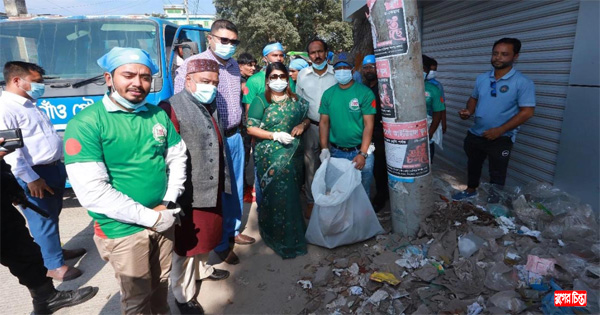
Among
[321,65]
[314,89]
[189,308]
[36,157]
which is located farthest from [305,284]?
[36,157]

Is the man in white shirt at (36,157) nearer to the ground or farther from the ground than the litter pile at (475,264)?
farther from the ground

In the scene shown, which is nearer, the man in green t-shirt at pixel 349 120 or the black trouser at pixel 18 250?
the black trouser at pixel 18 250

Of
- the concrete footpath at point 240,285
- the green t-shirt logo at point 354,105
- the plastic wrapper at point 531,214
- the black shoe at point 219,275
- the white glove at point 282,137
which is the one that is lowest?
the concrete footpath at point 240,285

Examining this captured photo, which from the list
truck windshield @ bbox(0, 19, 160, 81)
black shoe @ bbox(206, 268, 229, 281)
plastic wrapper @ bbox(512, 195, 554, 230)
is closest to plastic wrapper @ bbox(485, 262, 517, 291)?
plastic wrapper @ bbox(512, 195, 554, 230)

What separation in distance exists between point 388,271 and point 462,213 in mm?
971

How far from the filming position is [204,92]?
2.38m

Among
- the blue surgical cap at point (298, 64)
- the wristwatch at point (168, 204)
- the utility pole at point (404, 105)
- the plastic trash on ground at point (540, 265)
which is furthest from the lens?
the blue surgical cap at point (298, 64)

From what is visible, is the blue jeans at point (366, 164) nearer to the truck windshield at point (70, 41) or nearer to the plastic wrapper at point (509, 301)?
the plastic wrapper at point (509, 301)

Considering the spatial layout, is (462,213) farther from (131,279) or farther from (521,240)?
(131,279)

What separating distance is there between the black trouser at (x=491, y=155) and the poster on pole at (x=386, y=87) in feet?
4.42

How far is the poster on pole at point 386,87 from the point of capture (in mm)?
2762

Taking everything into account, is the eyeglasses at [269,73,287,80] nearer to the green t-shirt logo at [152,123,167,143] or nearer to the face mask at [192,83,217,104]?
the face mask at [192,83,217,104]

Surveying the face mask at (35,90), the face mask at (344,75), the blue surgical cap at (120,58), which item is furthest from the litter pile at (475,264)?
the face mask at (35,90)

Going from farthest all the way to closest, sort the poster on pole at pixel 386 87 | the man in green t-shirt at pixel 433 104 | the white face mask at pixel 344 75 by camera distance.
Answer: the man in green t-shirt at pixel 433 104, the white face mask at pixel 344 75, the poster on pole at pixel 386 87
